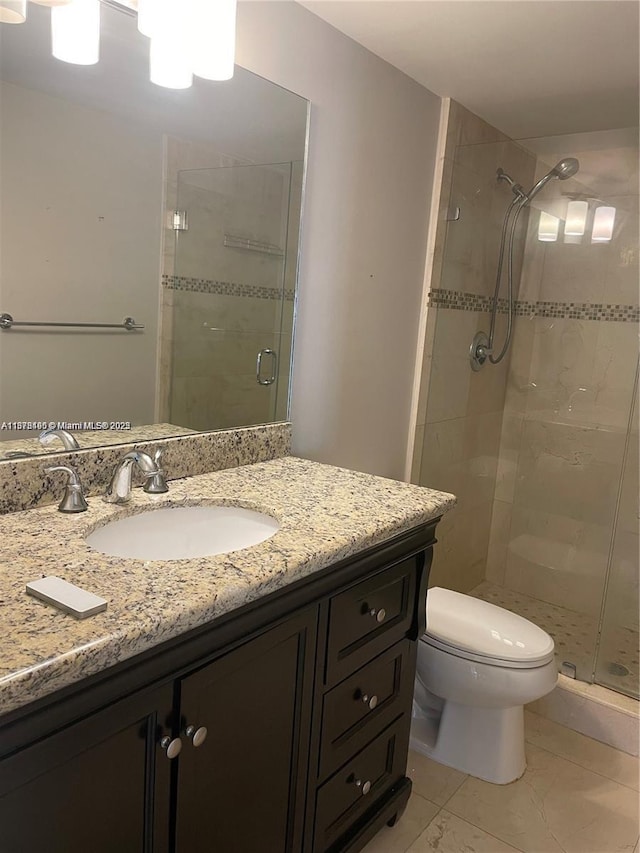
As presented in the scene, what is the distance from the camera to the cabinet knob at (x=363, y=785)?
5.20 ft

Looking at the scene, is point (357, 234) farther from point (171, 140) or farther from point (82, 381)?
point (82, 381)

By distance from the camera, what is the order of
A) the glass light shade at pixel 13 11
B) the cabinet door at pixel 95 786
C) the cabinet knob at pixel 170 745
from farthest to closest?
the glass light shade at pixel 13 11, the cabinet knob at pixel 170 745, the cabinet door at pixel 95 786

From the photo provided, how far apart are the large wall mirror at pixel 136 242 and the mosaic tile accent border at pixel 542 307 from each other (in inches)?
34.2

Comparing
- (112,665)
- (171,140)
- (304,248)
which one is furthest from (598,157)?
(112,665)

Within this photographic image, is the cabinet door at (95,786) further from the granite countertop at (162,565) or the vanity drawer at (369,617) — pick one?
the vanity drawer at (369,617)

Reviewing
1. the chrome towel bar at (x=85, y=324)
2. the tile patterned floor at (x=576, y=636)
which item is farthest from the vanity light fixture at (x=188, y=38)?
the tile patterned floor at (x=576, y=636)

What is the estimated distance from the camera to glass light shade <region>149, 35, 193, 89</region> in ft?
4.75

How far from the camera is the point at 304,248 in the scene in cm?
195

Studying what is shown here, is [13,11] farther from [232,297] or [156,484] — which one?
[156,484]

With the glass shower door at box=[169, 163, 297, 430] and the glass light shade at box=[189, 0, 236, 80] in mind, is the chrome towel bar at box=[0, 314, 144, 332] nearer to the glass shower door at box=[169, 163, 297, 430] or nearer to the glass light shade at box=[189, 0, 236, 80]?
the glass shower door at box=[169, 163, 297, 430]

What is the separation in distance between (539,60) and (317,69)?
2.21 feet

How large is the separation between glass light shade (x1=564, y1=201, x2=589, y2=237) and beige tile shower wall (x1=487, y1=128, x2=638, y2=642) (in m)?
0.04

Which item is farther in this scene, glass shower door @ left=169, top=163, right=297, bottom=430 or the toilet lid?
the toilet lid

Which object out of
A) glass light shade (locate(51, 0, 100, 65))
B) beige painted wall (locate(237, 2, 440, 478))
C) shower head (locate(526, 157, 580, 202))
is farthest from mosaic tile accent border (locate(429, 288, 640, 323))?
glass light shade (locate(51, 0, 100, 65))
